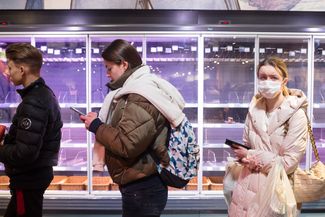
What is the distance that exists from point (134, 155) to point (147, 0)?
2800 millimetres

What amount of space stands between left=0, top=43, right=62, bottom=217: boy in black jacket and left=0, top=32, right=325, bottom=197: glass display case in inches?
72.4

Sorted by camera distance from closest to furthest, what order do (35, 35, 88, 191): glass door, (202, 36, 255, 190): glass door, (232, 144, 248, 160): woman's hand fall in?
(232, 144, 248, 160): woman's hand
(35, 35, 88, 191): glass door
(202, 36, 255, 190): glass door

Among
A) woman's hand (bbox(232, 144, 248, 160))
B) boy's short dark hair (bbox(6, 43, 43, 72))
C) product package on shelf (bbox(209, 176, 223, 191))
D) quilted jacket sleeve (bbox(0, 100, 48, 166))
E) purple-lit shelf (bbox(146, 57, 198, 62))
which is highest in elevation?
purple-lit shelf (bbox(146, 57, 198, 62))

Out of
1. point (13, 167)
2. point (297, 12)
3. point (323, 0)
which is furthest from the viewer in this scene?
point (323, 0)

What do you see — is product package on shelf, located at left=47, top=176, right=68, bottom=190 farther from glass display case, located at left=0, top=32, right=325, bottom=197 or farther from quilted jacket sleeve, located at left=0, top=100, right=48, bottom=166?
quilted jacket sleeve, located at left=0, top=100, right=48, bottom=166

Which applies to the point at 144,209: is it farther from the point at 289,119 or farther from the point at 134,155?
the point at 289,119

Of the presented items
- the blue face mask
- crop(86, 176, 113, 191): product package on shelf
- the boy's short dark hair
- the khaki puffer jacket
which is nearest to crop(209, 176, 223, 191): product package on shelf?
crop(86, 176, 113, 191): product package on shelf

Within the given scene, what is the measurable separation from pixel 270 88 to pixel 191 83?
2.32 m

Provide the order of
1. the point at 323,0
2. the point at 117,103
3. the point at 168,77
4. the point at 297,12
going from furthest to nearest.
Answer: the point at 168,77, the point at 323,0, the point at 297,12, the point at 117,103

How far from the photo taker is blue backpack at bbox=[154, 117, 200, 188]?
164 cm

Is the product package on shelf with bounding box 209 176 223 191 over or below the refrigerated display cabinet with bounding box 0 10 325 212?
below

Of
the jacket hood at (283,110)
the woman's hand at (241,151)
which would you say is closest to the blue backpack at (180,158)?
the woman's hand at (241,151)

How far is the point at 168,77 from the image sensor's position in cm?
429

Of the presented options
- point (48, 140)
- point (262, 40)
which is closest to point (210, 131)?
point (262, 40)
